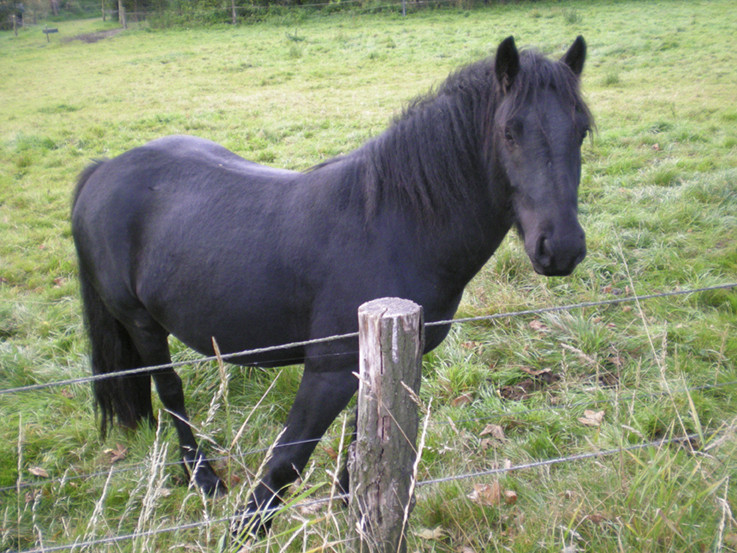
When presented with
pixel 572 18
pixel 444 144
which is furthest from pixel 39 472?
pixel 572 18

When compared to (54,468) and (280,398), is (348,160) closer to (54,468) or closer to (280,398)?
(280,398)

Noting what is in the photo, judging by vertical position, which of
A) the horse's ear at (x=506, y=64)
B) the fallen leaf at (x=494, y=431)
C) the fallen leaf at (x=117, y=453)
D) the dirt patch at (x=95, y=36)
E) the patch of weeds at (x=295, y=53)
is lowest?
the fallen leaf at (x=117, y=453)

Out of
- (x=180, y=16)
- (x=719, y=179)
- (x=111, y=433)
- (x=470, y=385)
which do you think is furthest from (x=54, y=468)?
(x=180, y=16)

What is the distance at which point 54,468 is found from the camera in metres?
3.03

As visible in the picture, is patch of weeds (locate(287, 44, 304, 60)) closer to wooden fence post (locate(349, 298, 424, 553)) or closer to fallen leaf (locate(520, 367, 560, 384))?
fallen leaf (locate(520, 367, 560, 384))

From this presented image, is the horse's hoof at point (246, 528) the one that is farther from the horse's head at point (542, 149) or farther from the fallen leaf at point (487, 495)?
the horse's head at point (542, 149)

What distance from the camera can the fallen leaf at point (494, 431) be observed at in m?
3.00

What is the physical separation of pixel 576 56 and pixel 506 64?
0.46 meters

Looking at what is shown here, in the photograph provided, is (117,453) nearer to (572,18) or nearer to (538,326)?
(538,326)

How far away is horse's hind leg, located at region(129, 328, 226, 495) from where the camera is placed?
3.02m

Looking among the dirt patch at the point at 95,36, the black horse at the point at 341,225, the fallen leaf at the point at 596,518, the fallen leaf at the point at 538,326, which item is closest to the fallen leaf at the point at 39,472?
the black horse at the point at 341,225

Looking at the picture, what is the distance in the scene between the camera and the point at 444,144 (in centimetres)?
226

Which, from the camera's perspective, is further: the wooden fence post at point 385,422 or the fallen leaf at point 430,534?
the fallen leaf at point 430,534

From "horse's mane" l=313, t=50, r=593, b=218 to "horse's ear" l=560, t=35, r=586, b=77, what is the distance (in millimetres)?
193
